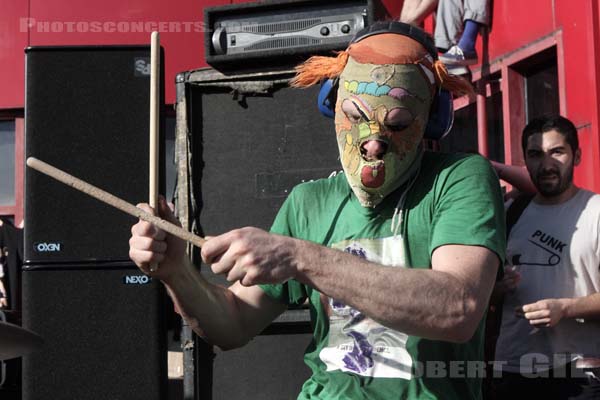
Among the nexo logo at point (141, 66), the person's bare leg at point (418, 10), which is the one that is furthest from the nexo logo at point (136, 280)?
the person's bare leg at point (418, 10)

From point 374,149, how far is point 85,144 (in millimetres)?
1775

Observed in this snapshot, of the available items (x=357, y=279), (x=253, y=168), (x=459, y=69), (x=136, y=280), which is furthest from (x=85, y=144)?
(x=459, y=69)

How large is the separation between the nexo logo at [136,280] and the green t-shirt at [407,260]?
1.52 m

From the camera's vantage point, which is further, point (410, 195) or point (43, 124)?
point (43, 124)

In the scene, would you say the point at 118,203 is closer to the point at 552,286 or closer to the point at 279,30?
the point at 552,286

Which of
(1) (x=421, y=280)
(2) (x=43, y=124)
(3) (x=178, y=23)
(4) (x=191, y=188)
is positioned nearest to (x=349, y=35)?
(4) (x=191, y=188)

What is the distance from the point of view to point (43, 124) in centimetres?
372

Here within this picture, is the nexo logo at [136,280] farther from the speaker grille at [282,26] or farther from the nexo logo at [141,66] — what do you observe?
the speaker grille at [282,26]

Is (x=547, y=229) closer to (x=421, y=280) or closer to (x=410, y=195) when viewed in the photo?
(x=410, y=195)

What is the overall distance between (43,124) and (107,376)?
3.11 ft

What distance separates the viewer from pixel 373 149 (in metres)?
2.21

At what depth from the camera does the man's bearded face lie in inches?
86.8

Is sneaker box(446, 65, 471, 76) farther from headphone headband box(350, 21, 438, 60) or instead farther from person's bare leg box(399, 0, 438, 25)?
headphone headband box(350, 21, 438, 60)

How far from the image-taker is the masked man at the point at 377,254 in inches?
74.4
